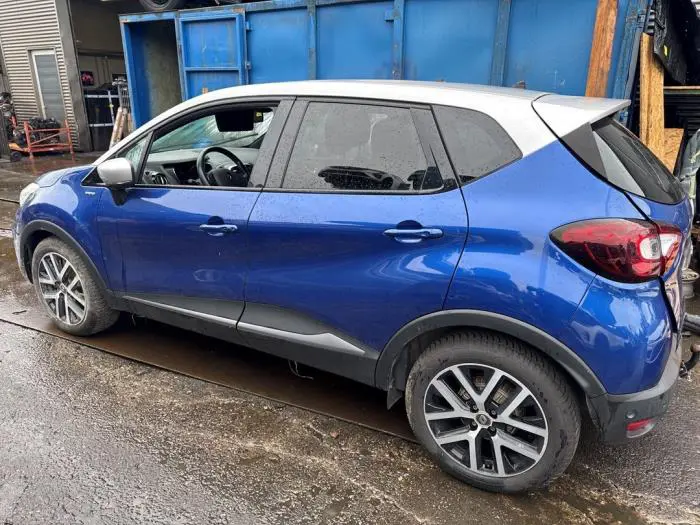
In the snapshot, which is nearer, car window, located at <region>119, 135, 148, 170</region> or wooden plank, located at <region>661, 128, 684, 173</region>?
car window, located at <region>119, 135, 148, 170</region>

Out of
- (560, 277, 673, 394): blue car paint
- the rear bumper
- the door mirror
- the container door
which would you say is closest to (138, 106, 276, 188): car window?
the door mirror

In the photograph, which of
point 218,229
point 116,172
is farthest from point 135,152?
point 218,229

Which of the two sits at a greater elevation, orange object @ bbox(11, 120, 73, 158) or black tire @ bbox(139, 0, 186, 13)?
black tire @ bbox(139, 0, 186, 13)

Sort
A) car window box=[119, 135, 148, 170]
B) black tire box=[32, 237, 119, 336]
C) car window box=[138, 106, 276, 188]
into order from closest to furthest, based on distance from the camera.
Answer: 1. car window box=[138, 106, 276, 188]
2. car window box=[119, 135, 148, 170]
3. black tire box=[32, 237, 119, 336]

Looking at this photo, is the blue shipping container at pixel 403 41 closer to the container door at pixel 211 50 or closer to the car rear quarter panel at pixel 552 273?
the container door at pixel 211 50

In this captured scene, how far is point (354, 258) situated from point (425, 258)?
336 millimetres

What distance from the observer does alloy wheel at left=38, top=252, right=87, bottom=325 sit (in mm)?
3451

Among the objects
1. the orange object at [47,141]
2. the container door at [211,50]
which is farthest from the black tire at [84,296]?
the orange object at [47,141]

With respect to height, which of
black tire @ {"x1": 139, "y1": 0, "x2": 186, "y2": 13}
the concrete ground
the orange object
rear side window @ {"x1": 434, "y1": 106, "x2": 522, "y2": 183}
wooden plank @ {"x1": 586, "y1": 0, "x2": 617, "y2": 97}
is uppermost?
black tire @ {"x1": 139, "y1": 0, "x2": 186, "y2": 13}

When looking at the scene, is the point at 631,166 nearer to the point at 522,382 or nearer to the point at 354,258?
the point at 522,382

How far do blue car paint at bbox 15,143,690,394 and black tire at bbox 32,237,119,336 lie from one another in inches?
21.3

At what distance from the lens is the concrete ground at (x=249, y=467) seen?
2.18 m

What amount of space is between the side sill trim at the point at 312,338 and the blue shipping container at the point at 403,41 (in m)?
3.32

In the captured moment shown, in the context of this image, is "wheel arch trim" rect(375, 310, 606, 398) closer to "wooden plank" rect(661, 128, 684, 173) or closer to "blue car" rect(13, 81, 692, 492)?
"blue car" rect(13, 81, 692, 492)
